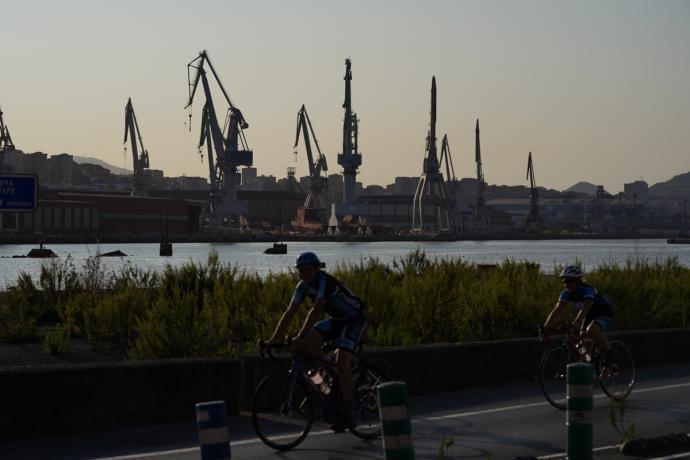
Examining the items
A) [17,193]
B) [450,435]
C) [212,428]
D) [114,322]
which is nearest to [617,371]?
[450,435]

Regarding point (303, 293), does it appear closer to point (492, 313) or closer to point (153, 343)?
point (153, 343)

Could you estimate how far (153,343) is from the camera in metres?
16.3

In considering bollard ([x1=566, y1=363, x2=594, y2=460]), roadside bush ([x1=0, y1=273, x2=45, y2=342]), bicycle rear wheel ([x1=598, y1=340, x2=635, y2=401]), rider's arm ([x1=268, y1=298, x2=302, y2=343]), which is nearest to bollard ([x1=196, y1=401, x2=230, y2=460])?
bollard ([x1=566, y1=363, x2=594, y2=460])

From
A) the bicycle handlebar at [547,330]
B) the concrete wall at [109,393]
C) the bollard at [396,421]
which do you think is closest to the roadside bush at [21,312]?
the concrete wall at [109,393]

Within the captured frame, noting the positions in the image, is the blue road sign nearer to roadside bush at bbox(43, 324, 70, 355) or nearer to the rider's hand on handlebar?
the rider's hand on handlebar

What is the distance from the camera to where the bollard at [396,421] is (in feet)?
25.3

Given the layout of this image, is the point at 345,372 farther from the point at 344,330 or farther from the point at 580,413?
the point at 580,413

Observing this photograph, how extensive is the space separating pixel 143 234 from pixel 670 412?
186 metres

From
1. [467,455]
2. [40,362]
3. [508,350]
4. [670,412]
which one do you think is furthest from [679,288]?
[467,455]

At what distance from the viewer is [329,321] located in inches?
444

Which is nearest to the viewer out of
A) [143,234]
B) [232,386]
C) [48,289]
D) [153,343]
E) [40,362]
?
[232,386]

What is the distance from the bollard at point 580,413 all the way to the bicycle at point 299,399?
264cm

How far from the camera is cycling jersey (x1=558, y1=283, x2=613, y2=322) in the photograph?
13.9 m

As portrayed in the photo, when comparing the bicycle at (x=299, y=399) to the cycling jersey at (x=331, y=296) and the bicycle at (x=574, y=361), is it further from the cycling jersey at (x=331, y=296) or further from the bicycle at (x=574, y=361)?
the bicycle at (x=574, y=361)
